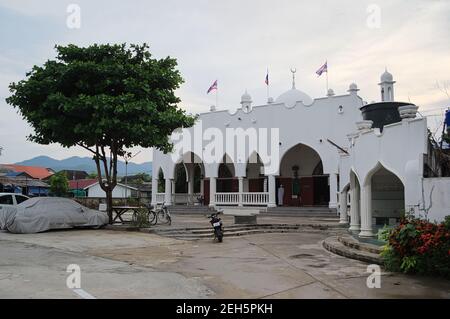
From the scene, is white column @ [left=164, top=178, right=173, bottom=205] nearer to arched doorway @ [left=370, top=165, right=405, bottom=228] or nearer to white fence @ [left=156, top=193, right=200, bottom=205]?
white fence @ [left=156, top=193, right=200, bottom=205]

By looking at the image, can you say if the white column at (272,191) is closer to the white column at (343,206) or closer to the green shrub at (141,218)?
the white column at (343,206)

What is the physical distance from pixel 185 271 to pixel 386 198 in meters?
6.38

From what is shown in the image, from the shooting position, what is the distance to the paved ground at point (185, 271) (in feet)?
20.1

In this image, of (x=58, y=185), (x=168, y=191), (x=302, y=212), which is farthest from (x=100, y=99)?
(x=58, y=185)

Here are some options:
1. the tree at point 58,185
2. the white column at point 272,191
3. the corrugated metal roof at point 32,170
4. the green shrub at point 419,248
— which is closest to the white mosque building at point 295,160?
the white column at point 272,191

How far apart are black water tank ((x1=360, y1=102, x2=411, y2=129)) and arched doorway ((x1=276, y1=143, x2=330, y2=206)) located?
46.9 ft

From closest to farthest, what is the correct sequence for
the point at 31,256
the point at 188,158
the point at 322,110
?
the point at 31,256 < the point at 322,110 < the point at 188,158

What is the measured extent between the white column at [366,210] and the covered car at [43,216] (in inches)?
358

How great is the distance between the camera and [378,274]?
7590 mm

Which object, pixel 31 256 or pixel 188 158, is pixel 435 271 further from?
pixel 188 158

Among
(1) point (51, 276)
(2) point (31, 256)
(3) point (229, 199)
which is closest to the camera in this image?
(1) point (51, 276)

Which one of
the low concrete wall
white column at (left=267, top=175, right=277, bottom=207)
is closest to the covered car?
the low concrete wall
